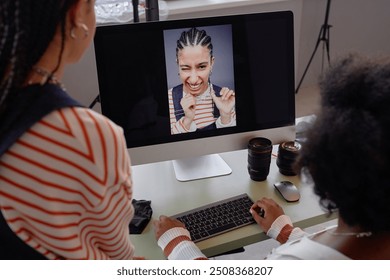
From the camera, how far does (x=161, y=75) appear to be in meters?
1.17

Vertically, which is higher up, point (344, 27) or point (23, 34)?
point (23, 34)

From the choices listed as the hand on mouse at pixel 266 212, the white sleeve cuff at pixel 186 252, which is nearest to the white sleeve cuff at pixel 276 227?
the hand on mouse at pixel 266 212

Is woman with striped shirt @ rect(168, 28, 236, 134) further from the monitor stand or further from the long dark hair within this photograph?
the long dark hair

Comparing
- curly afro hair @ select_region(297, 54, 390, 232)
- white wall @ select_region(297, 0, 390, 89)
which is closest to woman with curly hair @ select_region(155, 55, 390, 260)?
curly afro hair @ select_region(297, 54, 390, 232)

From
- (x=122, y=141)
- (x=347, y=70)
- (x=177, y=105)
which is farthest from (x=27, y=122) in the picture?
(x=177, y=105)

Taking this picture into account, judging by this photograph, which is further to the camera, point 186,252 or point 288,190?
point 288,190

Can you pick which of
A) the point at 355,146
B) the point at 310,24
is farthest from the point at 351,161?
the point at 310,24

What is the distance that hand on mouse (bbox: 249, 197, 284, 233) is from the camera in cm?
108

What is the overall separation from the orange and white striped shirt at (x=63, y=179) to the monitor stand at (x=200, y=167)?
1.93 ft

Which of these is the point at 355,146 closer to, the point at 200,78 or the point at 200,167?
the point at 200,78

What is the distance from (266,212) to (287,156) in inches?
9.0

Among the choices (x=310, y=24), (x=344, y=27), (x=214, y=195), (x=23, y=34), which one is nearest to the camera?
(x=23, y=34)

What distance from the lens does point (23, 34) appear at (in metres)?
0.58

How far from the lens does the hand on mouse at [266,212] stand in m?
1.08
